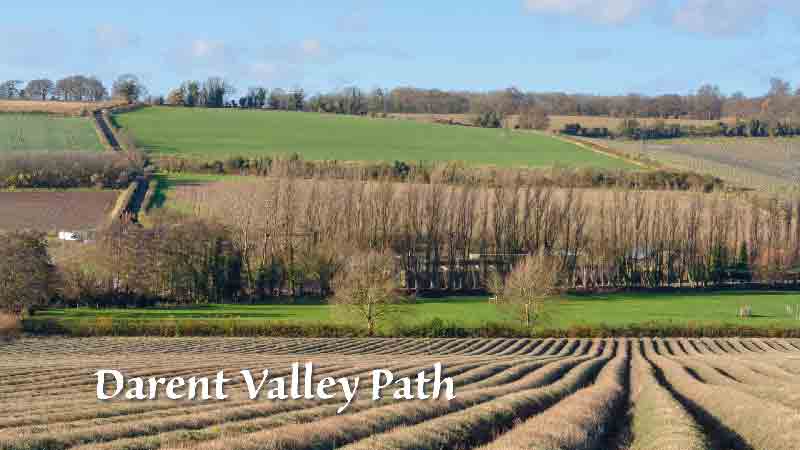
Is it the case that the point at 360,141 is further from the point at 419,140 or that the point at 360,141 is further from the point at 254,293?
the point at 254,293

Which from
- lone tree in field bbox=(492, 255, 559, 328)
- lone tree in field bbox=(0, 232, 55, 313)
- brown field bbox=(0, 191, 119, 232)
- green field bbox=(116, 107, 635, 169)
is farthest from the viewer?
green field bbox=(116, 107, 635, 169)

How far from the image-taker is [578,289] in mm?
89000

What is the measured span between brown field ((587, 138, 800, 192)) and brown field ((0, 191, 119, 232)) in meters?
76.6

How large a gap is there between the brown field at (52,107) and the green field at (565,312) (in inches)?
3145

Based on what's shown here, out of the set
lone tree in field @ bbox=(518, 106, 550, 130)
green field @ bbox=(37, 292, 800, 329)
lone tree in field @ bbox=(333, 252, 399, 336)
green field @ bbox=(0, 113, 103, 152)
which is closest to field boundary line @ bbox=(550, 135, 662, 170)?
lone tree in field @ bbox=(518, 106, 550, 130)

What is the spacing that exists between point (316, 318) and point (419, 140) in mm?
75681

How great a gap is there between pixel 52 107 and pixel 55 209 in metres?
57.5

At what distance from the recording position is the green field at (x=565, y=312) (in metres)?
67.6

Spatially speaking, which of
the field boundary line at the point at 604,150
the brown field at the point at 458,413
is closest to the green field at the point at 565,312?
the brown field at the point at 458,413

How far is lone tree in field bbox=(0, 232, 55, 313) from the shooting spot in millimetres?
65125

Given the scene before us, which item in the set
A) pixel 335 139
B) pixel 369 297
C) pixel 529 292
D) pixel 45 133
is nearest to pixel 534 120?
pixel 335 139

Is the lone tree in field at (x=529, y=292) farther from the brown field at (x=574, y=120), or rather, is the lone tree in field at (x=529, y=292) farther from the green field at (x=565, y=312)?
the brown field at (x=574, y=120)

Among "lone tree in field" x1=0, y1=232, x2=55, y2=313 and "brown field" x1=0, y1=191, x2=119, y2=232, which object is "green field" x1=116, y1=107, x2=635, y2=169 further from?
"lone tree in field" x1=0, y1=232, x2=55, y2=313

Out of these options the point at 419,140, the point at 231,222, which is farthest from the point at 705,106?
the point at 231,222
